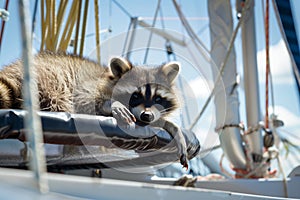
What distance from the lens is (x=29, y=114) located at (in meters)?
0.46

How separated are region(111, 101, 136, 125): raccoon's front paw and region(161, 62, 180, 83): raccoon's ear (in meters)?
0.41

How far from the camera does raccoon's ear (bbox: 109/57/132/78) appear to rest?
1545 millimetres

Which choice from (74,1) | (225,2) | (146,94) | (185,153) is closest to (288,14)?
(225,2)

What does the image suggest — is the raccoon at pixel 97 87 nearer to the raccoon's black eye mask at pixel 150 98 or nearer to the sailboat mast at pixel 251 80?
the raccoon's black eye mask at pixel 150 98

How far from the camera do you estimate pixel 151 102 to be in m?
1.44

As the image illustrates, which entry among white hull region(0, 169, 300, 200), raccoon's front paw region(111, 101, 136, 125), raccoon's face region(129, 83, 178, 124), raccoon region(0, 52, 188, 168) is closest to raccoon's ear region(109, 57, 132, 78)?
raccoon region(0, 52, 188, 168)

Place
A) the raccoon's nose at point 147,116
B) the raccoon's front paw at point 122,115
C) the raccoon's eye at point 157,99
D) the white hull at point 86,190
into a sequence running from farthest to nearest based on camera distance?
the raccoon's eye at point 157,99
the raccoon's nose at point 147,116
the raccoon's front paw at point 122,115
the white hull at point 86,190

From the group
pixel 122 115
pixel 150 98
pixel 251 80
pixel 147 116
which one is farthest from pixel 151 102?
pixel 251 80

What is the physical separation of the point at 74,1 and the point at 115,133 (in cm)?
137

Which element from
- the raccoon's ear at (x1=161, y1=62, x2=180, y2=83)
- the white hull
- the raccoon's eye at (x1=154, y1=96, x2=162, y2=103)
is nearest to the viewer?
the white hull

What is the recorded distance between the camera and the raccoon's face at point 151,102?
127 cm

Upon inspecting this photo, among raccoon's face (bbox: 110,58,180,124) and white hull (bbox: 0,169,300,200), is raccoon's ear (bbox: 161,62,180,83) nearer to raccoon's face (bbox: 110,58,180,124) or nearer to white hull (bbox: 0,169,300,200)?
raccoon's face (bbox: 110,58,180,124)

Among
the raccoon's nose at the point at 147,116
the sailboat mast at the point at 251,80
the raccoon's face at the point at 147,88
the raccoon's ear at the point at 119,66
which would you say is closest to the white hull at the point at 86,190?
the raccoon's nose at the point at 147,116

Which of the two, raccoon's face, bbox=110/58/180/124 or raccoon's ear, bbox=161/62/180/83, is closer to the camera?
raccoon's face, bbox=110/58/180/124
